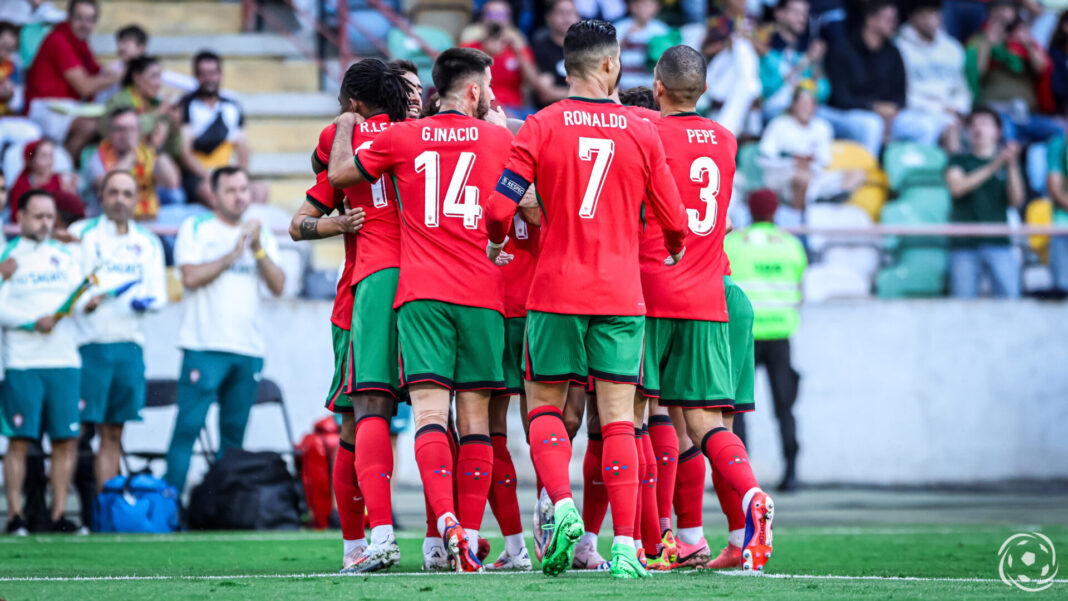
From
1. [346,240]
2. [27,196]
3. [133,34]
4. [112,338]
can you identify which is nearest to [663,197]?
[346,240]

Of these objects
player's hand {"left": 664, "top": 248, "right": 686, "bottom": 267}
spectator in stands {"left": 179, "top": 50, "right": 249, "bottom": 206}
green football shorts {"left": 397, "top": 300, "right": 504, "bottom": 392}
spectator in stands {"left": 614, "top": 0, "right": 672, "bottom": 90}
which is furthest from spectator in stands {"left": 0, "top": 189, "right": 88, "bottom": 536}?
spectator in stands {"left": 614, "top": 0, "right": 672, "bottom": 90}

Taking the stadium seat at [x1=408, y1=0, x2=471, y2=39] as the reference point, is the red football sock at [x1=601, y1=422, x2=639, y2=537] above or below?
below

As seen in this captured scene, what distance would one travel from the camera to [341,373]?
259 inches

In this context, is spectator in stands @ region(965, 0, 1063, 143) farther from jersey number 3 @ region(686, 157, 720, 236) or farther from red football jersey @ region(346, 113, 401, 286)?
red football jersey @ region(346, 113, 401, 286)

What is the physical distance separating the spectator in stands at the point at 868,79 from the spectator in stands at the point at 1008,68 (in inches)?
46.0

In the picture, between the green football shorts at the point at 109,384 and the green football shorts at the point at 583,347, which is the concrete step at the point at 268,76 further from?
the green football shorts at the point at 583,347

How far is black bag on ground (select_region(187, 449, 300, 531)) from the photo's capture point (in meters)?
10.2

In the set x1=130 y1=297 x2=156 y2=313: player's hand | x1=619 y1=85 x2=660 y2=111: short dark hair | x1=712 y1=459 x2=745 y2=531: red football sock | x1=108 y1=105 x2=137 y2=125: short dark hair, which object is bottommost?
x1=712 y1=459 x2=745 y2=531: red football sock

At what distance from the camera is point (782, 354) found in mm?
12852

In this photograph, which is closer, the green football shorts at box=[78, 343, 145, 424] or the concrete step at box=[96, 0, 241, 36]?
the green football shorts at box=[78, 343, 145, 424]

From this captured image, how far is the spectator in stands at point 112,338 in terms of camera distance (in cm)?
1039

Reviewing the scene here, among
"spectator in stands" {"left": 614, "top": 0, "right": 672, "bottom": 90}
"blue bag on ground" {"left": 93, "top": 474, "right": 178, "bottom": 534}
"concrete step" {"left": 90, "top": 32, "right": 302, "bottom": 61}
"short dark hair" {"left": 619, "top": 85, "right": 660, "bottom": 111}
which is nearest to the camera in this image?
"short dark hair" {"left": 619, "top": 85, "right": 660, "bottom": 111}

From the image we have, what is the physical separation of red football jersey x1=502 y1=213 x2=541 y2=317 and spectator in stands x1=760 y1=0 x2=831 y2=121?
8672 mm

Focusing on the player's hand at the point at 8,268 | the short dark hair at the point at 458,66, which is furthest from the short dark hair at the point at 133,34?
the short dark hair at the point at 458,66
